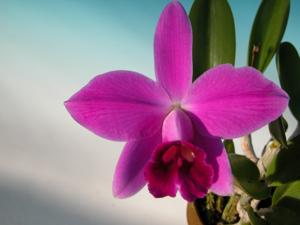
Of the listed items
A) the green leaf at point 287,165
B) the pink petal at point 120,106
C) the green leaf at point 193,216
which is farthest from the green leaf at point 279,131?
the green leaf at point 193,216

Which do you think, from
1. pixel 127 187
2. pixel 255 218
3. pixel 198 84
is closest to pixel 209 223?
pixel 255 218

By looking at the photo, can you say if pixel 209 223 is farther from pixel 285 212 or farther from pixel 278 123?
pixel 278 123

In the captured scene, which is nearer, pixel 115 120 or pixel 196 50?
pixel 115 120

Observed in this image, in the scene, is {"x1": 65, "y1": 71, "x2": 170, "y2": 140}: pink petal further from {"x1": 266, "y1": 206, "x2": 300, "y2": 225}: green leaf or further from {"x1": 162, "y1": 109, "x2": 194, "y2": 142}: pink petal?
{"x1": 266, "y1": 206, "x2": 300, "y2": 225}: green leaf

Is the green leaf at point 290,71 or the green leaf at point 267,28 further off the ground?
the green leaf at point 267,28

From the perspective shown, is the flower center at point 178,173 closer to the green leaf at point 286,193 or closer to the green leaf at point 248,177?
the green leaf at point 248,177

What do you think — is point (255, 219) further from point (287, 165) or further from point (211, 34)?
point (211, 34)

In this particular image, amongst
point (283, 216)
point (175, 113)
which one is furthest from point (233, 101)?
point (283, 216)

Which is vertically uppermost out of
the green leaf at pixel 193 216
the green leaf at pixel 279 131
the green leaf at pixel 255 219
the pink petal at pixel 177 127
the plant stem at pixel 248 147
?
the pink petal at pixel 177 127
